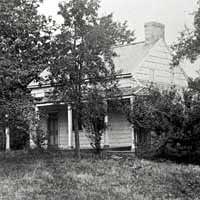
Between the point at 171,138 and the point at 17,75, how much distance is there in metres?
6.80

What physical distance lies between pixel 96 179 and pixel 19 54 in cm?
635

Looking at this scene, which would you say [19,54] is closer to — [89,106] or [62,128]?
[89,106]

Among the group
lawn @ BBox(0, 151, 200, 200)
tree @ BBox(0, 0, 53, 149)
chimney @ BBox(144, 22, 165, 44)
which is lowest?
lawn @ BBox(0, 151, 200, 200)

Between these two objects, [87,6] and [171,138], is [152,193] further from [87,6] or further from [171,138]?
[87,6]

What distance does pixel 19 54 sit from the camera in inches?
788

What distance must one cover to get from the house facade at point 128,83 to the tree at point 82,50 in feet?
18.8

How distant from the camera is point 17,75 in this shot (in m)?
18.9

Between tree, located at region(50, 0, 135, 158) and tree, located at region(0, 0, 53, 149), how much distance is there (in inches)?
29.8

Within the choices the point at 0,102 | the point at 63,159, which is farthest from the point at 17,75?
the point at 63,159

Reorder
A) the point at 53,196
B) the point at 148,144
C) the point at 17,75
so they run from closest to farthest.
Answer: the point at 53,196
the point at 17,75
the point at 148,144

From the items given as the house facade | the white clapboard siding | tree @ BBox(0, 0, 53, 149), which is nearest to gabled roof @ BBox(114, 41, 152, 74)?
the house facade

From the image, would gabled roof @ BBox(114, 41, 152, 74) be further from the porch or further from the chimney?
the porch

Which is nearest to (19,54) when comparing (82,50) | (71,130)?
(82,50)

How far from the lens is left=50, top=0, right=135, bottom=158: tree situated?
20.8 meters
